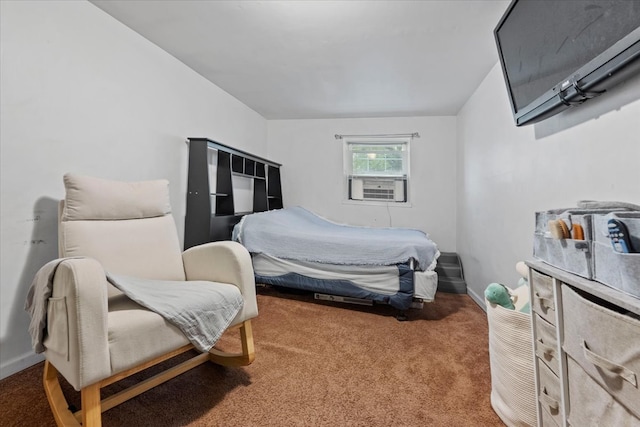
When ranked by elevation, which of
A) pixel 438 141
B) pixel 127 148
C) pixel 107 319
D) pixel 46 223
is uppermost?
pixel 438 141

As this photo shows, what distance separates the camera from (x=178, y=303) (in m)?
1.08

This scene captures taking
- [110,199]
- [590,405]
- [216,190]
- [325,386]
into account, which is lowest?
[325,386]

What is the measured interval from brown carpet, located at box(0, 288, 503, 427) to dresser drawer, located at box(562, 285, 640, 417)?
66cm

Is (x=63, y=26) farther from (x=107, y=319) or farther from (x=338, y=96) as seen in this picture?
(x=338, y=96)

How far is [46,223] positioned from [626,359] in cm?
236

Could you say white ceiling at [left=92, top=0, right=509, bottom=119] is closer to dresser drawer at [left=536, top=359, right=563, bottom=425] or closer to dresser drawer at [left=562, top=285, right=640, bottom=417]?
dresser drawer at [left=562, top=285, right=640, bottom=417]

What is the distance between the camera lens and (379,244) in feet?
7.43

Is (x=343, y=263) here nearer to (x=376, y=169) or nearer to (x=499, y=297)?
(x=499, y=297)

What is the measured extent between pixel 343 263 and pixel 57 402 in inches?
70.0

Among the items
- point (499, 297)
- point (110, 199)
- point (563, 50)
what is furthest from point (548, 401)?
point (110, 199)

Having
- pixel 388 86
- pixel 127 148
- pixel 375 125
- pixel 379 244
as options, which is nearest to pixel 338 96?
pixel 388 86

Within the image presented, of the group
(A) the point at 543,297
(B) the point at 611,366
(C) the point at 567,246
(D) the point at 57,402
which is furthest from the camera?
(D) the point at 57,402

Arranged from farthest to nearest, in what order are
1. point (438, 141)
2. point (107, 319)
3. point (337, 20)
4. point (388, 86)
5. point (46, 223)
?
point (438, 141), point (388, 86), point (337, 20), point (46, 223), point (107, 319)

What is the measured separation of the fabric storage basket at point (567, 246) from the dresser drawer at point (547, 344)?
205 mm
